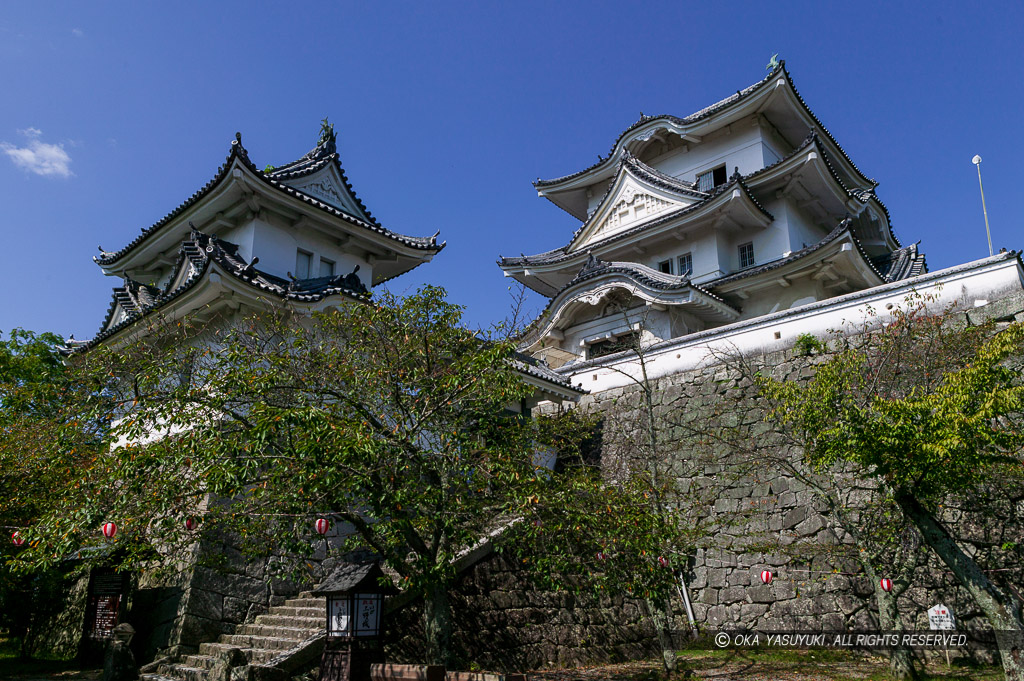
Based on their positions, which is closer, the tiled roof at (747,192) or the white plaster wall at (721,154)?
the tiled roof at (747,192)

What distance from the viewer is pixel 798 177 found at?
20.3 meters

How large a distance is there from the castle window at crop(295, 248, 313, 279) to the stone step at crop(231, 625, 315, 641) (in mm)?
7917

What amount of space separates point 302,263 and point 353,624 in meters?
10.1

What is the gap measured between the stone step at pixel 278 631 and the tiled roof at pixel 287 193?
8.77m

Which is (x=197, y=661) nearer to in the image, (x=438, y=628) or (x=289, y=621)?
(x=289, y=621)

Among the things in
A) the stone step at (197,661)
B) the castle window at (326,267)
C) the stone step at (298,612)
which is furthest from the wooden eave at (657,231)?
the stone step at (197,661)

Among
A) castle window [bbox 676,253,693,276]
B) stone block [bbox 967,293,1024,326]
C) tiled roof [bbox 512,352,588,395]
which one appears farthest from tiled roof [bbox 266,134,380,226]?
stone block [bbox 967,293,1024,326]

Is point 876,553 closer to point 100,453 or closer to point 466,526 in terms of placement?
point 466,526

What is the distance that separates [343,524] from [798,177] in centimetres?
1664

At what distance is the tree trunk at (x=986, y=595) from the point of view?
7.45 metres

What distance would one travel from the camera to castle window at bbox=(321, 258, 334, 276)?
1619 centimetres

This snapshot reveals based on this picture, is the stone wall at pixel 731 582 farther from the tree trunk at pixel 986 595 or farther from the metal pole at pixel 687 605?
the tree trunk at pixel 986 595

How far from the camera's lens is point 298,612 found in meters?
10.4

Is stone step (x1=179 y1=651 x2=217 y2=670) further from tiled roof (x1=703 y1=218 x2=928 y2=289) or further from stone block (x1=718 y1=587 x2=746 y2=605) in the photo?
tiled roof (x1=703 y1=218 x2=928 y2=289)
